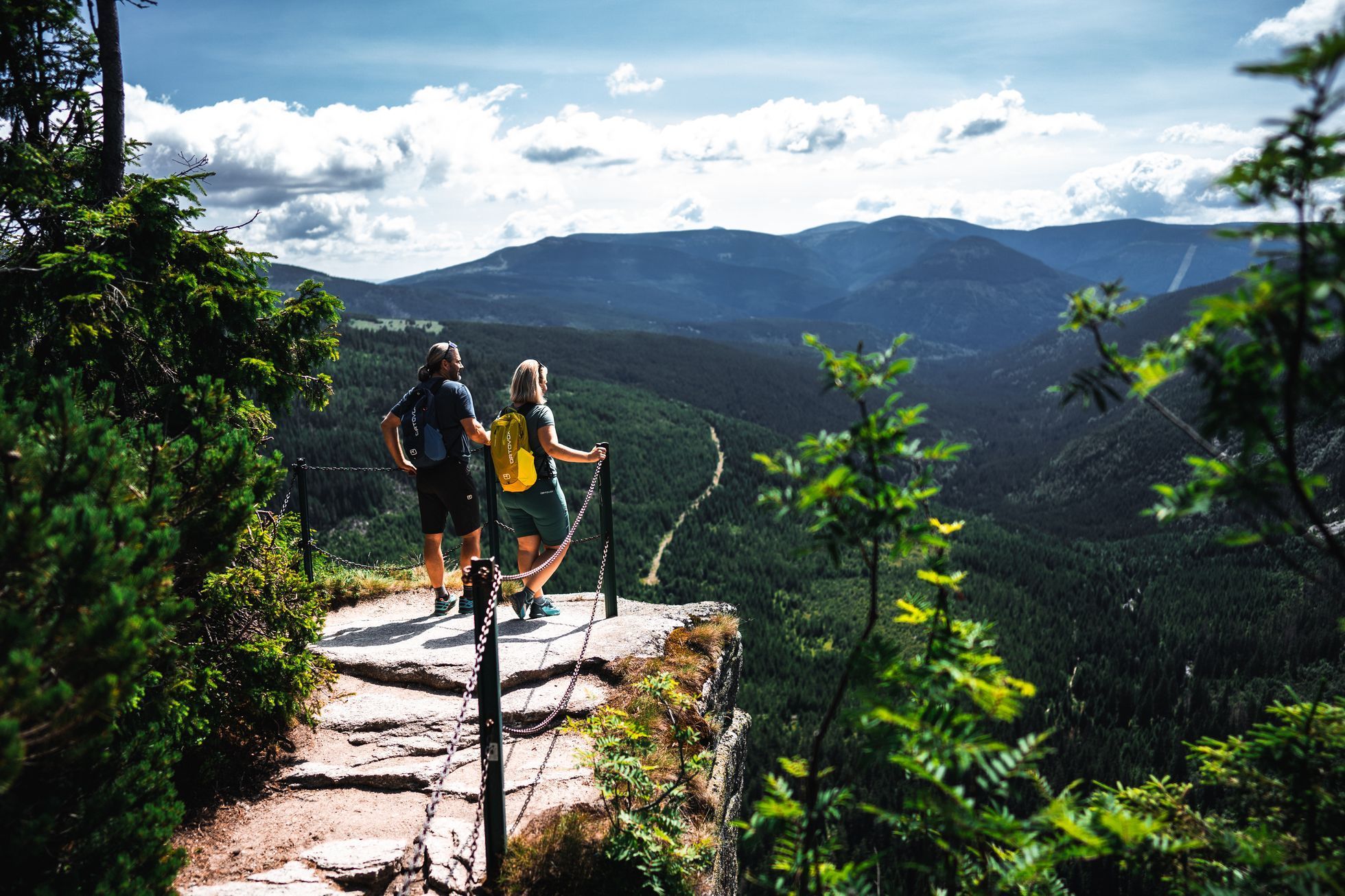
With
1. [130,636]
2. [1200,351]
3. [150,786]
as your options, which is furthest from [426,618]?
[1200,351]

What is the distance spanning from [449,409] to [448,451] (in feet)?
1.43

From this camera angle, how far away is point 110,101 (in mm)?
7281

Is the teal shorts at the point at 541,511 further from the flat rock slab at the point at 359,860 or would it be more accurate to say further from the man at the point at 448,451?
the flat rock slab at the point at 359,860

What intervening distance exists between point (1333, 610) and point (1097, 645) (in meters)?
19.5

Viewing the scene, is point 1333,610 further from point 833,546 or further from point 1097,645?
point 833,546

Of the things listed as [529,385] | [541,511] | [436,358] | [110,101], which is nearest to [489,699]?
[541,511]

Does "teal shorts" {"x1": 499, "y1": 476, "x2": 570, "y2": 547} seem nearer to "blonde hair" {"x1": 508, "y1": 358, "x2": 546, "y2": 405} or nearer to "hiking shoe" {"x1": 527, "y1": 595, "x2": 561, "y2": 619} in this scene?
"blonde hair" {"x1": 508, "y1": 358, "x2": 546, "y2": 405}

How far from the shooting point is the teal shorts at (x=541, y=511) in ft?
24.7

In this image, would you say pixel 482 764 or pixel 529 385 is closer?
pixel 482 764

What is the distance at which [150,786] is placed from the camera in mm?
3768

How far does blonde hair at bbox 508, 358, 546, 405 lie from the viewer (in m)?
7.18

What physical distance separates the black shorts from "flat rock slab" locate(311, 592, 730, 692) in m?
Result: 1.11

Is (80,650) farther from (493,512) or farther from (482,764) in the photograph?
(493,512)

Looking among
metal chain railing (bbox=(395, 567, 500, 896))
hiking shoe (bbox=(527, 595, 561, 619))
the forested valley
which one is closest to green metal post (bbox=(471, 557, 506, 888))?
metal chain railing (bbox=(395, 567, 500, 896))
